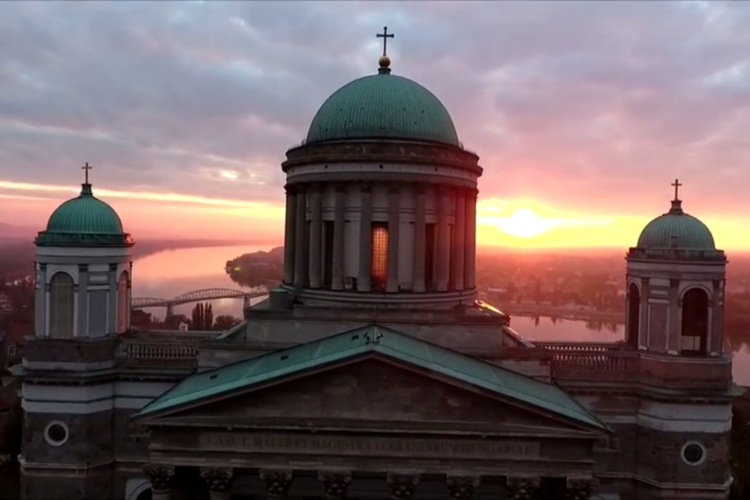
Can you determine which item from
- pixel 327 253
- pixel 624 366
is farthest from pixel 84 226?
pixel 624 366

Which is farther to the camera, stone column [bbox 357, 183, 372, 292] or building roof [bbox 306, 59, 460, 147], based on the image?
building roof [bbox 306, 59, 460, 147]

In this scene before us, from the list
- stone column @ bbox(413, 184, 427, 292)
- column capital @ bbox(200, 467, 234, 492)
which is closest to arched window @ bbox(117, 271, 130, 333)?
column capital @ bbox(200, 467, 234, 492)

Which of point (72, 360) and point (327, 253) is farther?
point (327, 253)

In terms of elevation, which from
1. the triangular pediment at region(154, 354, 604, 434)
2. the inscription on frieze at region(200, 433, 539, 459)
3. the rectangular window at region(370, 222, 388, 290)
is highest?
the rectangular window at region(370, 222, 388, 290)

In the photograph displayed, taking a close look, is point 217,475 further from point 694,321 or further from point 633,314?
point 694,321

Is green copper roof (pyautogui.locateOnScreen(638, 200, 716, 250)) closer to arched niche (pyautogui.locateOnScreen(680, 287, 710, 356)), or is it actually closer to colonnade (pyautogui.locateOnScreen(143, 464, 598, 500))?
arched niche (pyautogui.locateOnScreen(680, 287, 710, 356))

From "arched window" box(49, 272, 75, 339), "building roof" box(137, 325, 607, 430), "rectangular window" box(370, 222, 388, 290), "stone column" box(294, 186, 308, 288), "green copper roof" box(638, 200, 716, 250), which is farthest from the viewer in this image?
"stone column" box(294, 186, 308, 288)

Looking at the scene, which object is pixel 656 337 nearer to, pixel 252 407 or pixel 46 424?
pixel 252 407

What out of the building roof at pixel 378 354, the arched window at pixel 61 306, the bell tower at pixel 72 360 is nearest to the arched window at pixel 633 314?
the building roof at pixel 378 354
